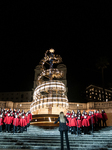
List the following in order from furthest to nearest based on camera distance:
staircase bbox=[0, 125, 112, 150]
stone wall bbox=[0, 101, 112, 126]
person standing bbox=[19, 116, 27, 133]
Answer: stone wall bbox=[0, 101, 112, 126]
person standing bbox=[19, 116, 27, 133]
staircase bbox=[0, 125, 112, 150]

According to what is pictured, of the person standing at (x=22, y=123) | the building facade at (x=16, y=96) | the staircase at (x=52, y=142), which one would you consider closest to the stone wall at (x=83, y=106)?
the person standing at (x=22, y=123)

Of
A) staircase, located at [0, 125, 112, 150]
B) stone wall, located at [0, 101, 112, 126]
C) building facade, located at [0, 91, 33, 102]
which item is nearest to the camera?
staircase, located at [0, 125, 112, 150]

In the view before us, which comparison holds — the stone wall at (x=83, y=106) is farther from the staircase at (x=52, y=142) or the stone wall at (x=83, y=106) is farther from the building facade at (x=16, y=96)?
the building facade at (x=16, y=96)

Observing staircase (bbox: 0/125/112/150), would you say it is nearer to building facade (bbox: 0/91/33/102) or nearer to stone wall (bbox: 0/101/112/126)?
stone wall (bbox: 0/101/112/126)

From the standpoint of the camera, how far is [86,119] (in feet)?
48.6

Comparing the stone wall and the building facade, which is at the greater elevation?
the building facade

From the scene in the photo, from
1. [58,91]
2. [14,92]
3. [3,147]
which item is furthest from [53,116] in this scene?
[14,92]

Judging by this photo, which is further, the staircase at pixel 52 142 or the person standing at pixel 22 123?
the person standing at pixel 22 123

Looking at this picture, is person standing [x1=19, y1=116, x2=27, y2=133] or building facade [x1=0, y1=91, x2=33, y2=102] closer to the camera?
person standing [x1=19, y1=116, x2=27, y2=133]

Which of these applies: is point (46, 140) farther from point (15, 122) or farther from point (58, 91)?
point (58, 91)

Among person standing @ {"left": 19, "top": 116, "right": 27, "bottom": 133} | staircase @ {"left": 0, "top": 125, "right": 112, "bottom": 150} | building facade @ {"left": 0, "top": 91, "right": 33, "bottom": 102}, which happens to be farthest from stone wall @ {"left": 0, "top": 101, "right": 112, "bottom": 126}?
building facade @ {"left": 0, "top": 91, "right": 33, "bottom": 102}

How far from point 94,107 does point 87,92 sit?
40.3 m

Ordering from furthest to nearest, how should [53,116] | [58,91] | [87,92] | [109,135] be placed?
1. [87,92]
2. [58,91]
3. [53,116]
4. [109,135]

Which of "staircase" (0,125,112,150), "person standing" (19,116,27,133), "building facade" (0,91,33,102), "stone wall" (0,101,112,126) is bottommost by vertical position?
"staircase" (0,125,112,150)
